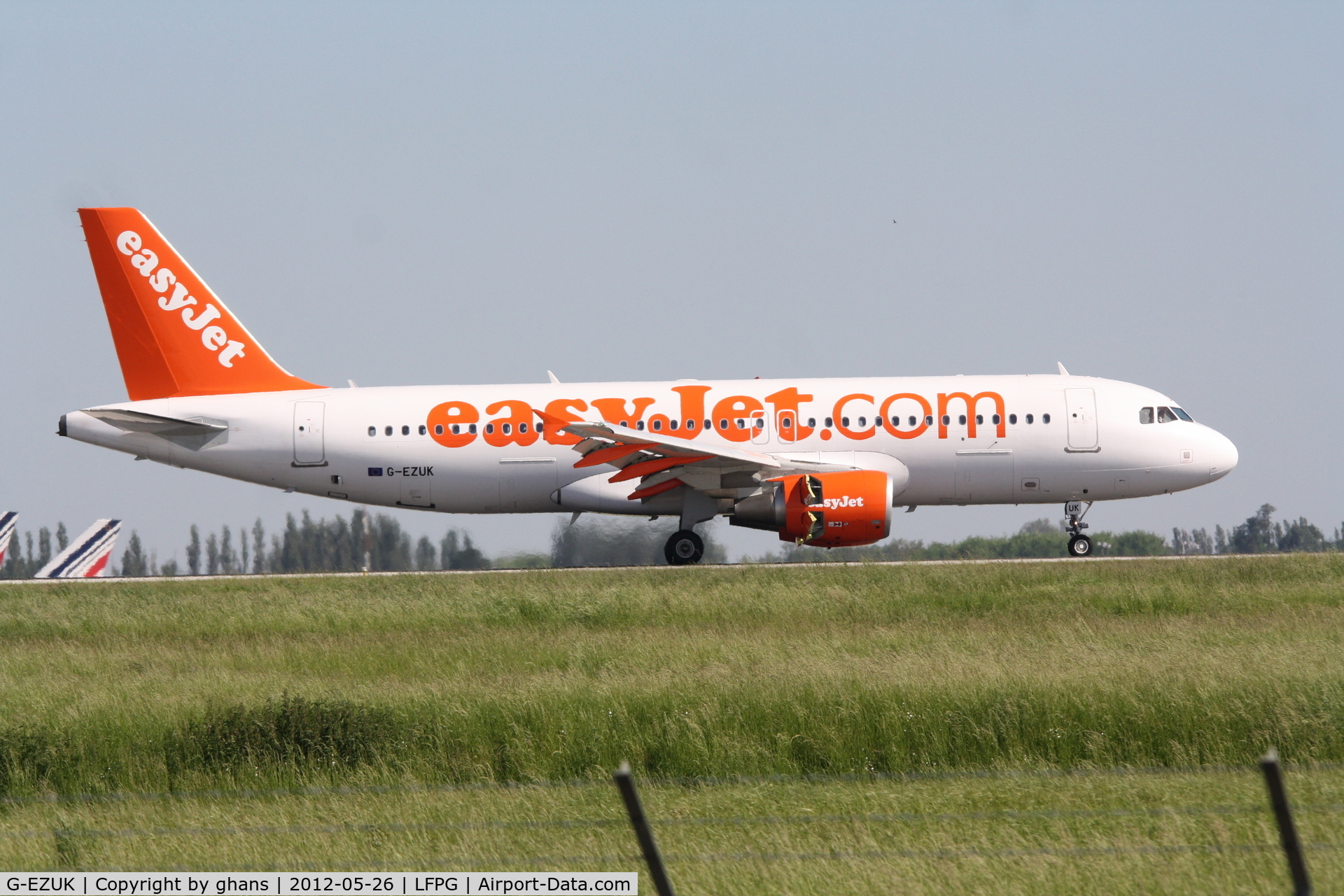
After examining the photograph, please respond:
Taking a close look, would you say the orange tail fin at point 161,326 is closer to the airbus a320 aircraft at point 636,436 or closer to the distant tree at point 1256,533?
the airbus a320 aircraft at point 636,436

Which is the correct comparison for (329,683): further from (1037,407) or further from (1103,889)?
(1037,407)

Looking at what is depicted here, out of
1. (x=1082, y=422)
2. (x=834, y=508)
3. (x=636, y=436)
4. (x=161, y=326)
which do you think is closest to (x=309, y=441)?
(x=161, y=326)

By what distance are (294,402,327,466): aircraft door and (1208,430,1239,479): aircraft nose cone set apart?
19.1 metres

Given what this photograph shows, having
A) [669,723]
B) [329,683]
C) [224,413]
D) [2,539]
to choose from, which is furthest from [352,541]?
[669,723]

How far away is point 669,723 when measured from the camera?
12336 mm

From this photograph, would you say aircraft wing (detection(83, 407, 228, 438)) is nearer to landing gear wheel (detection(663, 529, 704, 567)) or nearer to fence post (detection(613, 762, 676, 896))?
landing gear wheel (detection(663, 529, 704, 567))

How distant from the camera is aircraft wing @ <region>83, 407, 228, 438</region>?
96.6 feet

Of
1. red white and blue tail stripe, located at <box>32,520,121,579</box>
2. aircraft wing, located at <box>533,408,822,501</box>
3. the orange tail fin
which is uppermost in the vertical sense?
the orange tail fin

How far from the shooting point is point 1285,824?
199 inches

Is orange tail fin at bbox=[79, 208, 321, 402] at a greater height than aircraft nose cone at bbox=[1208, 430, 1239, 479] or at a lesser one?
greater

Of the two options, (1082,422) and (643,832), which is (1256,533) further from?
(643,832)

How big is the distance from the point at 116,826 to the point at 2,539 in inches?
1678

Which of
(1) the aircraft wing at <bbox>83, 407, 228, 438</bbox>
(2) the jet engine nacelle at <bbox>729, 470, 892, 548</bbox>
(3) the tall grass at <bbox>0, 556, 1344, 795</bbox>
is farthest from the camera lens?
(1) the aircraft wing at <bbox>83, 407, 228, 438</bbox>

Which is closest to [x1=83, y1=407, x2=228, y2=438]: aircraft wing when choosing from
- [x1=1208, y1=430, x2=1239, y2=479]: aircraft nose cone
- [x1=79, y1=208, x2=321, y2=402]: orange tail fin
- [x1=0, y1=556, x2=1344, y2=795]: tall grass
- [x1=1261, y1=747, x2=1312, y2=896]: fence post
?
[x1=79, y1=208, x2=321, y2=402]: orange tail fin
